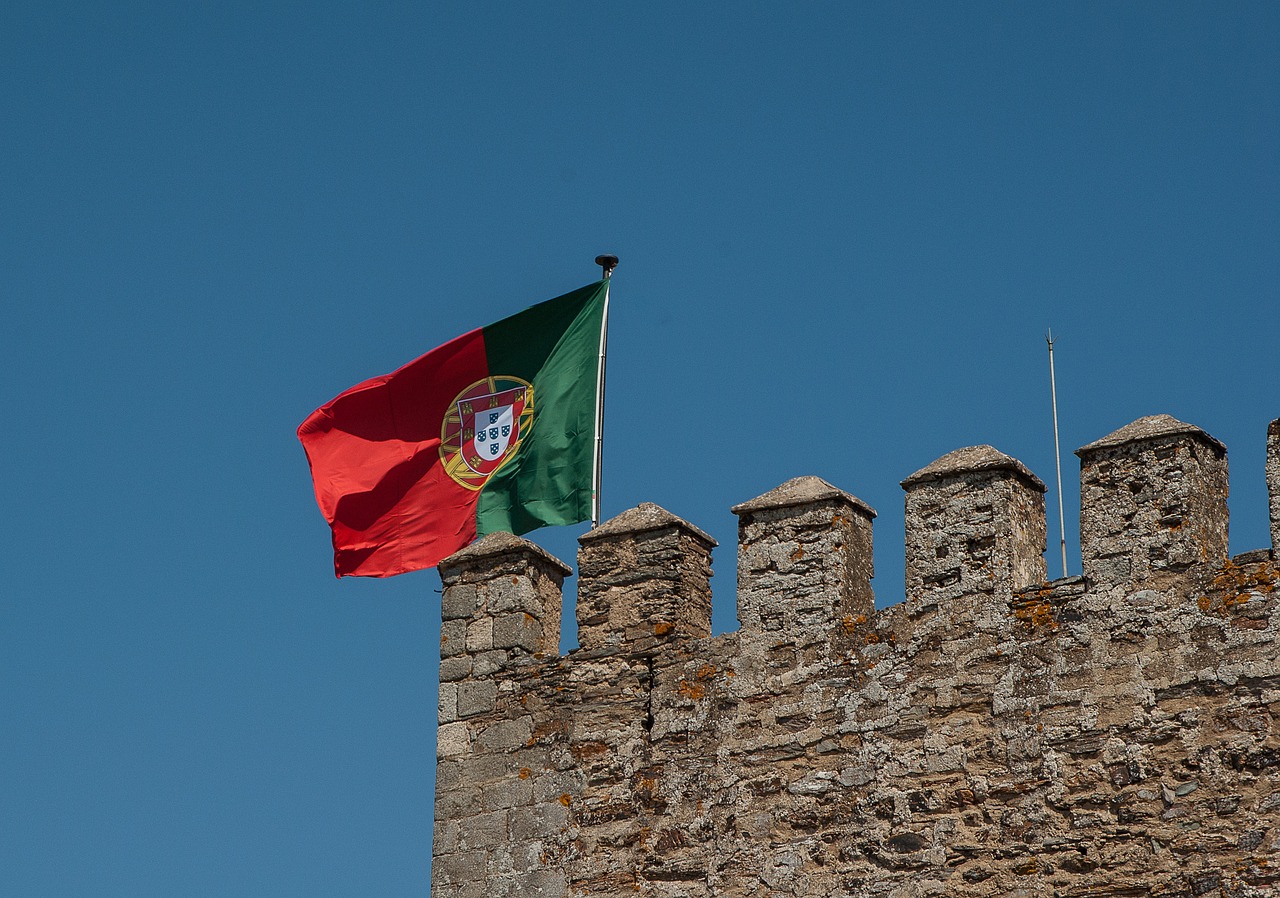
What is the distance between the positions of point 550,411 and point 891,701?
394cm

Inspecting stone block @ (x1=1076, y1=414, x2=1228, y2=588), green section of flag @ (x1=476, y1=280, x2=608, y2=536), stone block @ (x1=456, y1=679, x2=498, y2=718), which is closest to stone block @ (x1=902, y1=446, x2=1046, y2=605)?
stone block @ (x1=1076, y1=414, x2=1228, y2=588)

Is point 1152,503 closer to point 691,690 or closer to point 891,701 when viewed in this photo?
point 891,701

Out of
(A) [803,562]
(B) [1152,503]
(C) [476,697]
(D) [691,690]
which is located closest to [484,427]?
(C) [476,697]

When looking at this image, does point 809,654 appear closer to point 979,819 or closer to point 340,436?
point 979,819

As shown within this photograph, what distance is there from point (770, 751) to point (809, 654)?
519mm

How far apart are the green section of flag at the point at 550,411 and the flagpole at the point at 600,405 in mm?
34

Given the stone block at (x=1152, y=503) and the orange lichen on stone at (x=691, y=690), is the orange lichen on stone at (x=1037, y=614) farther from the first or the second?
the orange lichen on stone at (x=691, y=690)

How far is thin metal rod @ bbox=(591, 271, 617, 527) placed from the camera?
1465 cm

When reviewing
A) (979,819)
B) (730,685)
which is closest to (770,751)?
(730,685)

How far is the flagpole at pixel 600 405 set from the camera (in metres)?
14.6

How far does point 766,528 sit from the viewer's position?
12.9 m

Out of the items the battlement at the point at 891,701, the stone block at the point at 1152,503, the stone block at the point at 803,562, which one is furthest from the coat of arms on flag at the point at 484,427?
the stone block at the point at 1152,503

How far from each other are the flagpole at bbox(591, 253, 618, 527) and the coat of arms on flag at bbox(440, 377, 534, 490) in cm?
48

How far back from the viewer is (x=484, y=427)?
15.5 metres
